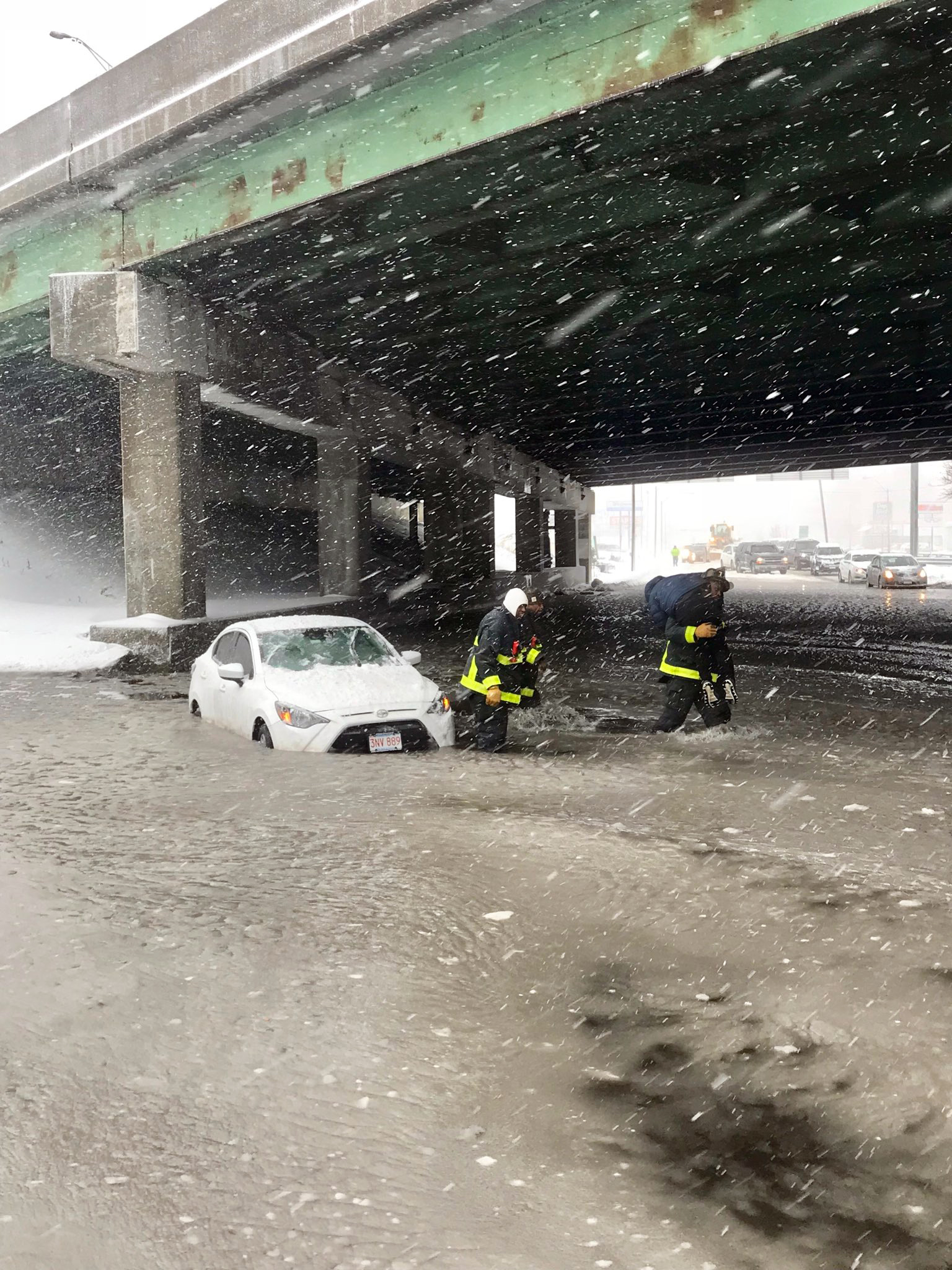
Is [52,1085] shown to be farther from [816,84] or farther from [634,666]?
[634,666]

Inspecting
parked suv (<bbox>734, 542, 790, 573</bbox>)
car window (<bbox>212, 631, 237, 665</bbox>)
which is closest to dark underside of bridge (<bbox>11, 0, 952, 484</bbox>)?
car window (<bbox>212, 631, 237, 665</bbox>)

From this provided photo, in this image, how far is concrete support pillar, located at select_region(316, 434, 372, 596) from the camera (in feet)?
93.6

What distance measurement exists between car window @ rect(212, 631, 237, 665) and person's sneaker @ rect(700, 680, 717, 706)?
4.59 metres

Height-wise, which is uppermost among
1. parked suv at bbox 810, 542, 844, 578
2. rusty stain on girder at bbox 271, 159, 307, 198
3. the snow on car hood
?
rusty stain on girder at bbox 271, 159, 307, 198

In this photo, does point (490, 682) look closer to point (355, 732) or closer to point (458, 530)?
point (355, 732)

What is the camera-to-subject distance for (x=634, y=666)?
1769 cm

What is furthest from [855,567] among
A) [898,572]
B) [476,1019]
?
[476,1019]

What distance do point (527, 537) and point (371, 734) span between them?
117 feet

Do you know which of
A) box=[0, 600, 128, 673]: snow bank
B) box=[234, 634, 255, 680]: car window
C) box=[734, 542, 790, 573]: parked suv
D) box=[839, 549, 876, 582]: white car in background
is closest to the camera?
box=[234, 634, 255, 680]: car window

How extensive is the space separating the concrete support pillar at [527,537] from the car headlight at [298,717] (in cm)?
3517

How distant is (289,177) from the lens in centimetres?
1482

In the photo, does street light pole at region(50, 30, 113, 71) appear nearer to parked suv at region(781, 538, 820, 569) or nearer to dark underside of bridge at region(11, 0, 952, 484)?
dark underside of bridge at region(11, 0, 952, 484)

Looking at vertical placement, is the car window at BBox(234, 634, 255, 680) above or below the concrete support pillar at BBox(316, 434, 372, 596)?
below

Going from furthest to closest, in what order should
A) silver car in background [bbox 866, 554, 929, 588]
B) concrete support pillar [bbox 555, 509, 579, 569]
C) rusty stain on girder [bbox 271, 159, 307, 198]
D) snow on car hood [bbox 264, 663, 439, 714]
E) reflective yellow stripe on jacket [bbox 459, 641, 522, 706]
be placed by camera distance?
concrete support pillar [bbox 555, 509, 579, 569], silver car in background [bbox 866, 554, 929, 588], rusty stain on girder [bbox 271, 159, 307, 198], reflective yellow stripe on jacket [bbox 459, 641, 522, 706], snow on car hood [bbox 264, 663, 439, 714]
